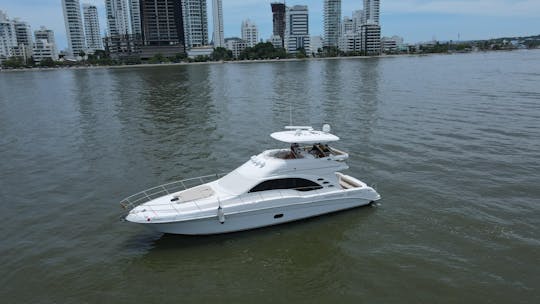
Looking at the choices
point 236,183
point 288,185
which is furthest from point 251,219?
point 288,185

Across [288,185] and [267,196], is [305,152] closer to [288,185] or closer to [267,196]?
[288,185]

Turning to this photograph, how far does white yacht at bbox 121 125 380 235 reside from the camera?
14.2 meters

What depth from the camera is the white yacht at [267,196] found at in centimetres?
1423

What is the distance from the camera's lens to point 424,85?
195 ft

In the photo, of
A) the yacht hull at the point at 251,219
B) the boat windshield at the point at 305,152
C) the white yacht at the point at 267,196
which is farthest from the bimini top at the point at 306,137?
the yacht hull at the point at 251,219

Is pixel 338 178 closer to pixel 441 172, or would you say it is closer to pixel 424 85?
pixel 441 172

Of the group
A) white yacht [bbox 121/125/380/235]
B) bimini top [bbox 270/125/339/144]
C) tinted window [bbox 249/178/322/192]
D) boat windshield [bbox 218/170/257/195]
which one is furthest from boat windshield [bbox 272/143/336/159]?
boat windshield [bbox 218/170/257/195]

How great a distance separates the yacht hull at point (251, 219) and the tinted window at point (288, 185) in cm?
71

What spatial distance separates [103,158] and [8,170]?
218 inches

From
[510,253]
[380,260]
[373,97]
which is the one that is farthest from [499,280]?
[373,97]

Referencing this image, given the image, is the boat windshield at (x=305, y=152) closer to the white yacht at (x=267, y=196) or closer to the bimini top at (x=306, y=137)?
the white yacht at (x=267, y=196)

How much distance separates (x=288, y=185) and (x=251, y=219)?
2170 mm

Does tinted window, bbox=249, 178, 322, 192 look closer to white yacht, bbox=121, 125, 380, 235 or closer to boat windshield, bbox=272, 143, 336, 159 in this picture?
white yacht, bbox=121, 125, 380, 235

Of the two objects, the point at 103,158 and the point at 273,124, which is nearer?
the point at 103,158
